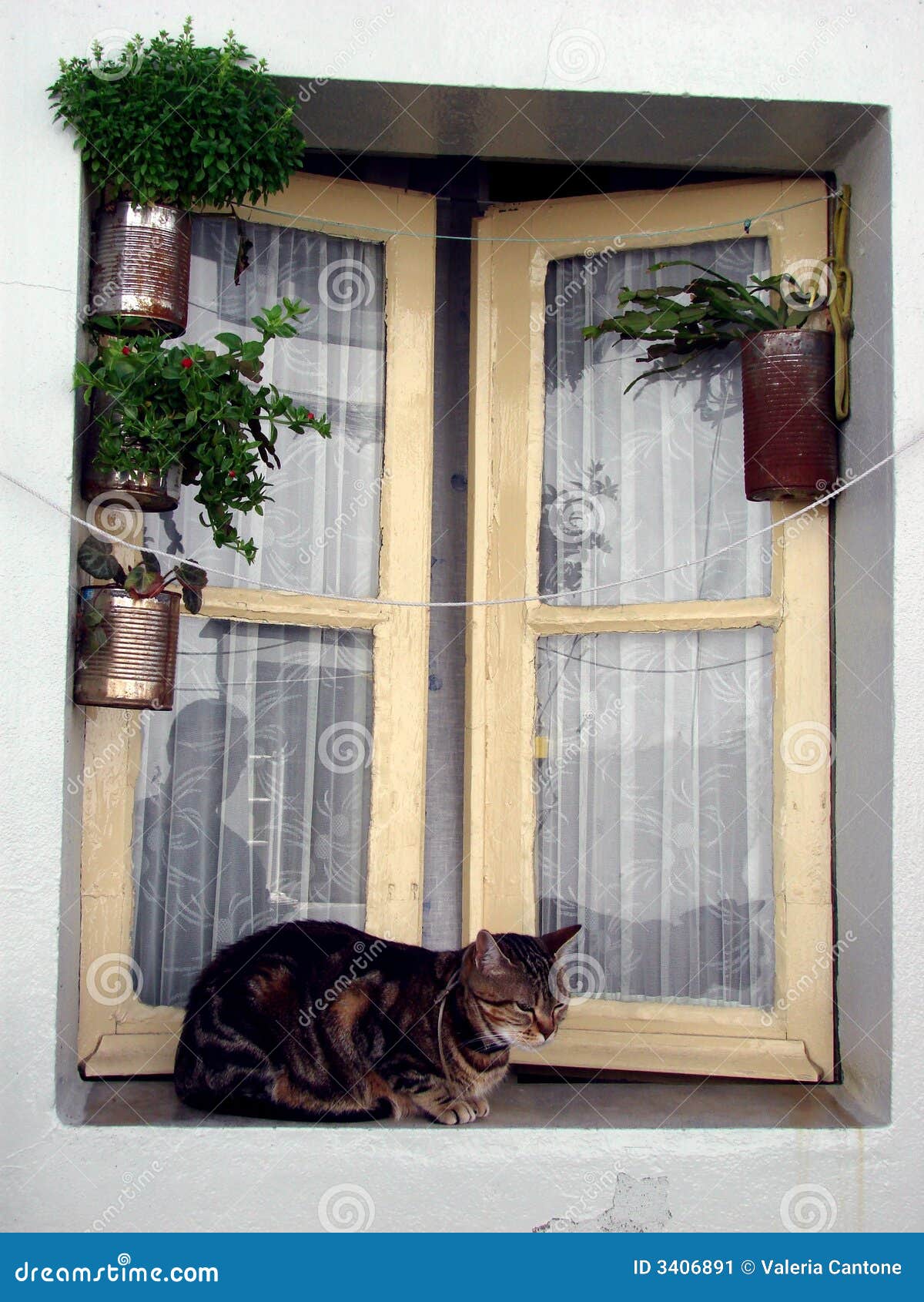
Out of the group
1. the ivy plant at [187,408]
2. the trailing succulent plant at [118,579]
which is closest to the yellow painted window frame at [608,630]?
the ivy plant at [187,408]

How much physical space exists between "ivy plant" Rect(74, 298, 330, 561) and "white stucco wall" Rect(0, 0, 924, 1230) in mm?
124

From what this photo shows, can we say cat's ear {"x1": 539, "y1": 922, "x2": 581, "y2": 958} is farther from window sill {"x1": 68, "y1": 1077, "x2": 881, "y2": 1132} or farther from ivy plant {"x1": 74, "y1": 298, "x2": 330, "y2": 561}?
ivy plant {"x1": 74, "y1": 298, "x2": 330, "y2": 561}

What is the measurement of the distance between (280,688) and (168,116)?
121cm

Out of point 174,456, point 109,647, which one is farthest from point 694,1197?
point 174,456

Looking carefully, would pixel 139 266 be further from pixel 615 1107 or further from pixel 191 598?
pixel 615 1107

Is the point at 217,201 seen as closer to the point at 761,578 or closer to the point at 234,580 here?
the point at 234,580

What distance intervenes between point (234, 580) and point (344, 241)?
0.88 m

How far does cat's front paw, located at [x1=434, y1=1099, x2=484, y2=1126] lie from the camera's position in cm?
248

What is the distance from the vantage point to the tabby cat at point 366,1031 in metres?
2.46

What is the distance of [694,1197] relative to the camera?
8.16 feet

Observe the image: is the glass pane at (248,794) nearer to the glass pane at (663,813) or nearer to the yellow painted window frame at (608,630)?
the yellow painted window frame at (608,630)

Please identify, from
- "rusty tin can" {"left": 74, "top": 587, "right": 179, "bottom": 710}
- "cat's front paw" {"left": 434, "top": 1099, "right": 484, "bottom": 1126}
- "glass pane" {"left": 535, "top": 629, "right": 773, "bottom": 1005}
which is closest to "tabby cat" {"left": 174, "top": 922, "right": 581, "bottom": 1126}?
"cat's front paw" {"left": 434, "top": 1099, "right": 484, "bottom": 1126}

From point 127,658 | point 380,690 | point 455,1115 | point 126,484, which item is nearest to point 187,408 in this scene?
point 126,484

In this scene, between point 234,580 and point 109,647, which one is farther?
point 234,580
